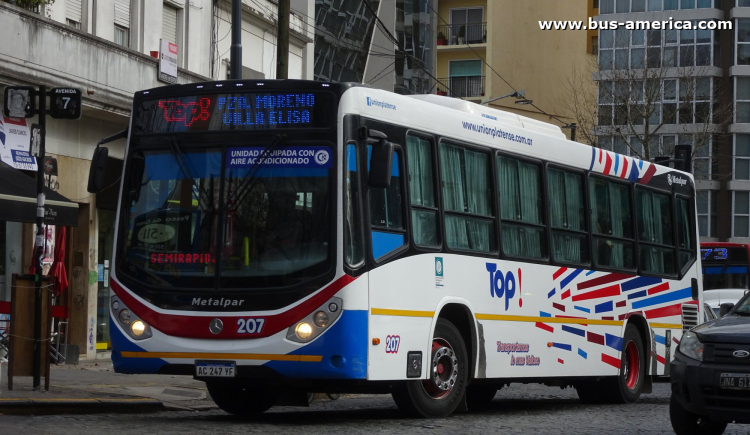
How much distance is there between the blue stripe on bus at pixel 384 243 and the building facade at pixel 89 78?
9288 mm

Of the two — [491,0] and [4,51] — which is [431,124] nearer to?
[4,51]

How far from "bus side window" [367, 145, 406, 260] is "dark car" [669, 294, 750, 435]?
2.76 meters

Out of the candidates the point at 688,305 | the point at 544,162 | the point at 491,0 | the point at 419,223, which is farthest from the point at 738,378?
the point at 491,0

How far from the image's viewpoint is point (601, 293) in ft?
52.6

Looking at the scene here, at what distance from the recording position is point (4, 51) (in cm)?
1925

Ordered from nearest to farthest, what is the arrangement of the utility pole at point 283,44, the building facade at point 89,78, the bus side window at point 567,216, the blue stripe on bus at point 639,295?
the bus side window at point 567,216
the blue stripe on bus at point 639,295
the utility pole at point 283,44
the building facade at point 89,78

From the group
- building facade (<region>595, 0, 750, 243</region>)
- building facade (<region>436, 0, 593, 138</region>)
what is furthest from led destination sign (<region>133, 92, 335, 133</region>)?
building facade (<region>436, 0, 593, 138</region>)

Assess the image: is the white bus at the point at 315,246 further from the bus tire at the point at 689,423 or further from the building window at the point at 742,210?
the building window at the point at 742,210

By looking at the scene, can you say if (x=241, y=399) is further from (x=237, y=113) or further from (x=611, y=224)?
(x=611, y=224)

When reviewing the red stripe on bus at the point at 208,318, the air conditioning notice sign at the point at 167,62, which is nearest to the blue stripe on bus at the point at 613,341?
the red stripe on bus at the point at 208,318

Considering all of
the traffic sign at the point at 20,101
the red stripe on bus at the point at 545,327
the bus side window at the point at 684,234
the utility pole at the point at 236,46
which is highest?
the utility pole at the point at 236,46

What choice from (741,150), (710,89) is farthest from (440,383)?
(741,150)

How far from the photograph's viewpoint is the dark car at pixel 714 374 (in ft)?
32.3

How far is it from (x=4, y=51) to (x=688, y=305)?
10527 millimetres
